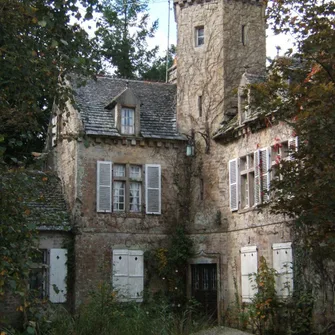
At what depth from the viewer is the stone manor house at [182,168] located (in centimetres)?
2008

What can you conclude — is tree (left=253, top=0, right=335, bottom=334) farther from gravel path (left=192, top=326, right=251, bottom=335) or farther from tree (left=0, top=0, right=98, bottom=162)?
tree (left=0, top=0, right=98, bottom=162)

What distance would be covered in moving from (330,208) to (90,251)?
10.8 m

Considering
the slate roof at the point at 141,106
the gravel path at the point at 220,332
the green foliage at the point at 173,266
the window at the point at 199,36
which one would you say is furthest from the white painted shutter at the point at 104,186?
the gravel path at the point at 220,332

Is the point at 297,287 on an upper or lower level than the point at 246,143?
lower

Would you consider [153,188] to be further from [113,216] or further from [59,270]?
[59,270]

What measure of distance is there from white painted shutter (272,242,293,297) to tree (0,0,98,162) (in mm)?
10020

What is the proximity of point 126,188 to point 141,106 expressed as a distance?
3.08 meters

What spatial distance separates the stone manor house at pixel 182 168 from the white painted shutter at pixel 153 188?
32mm

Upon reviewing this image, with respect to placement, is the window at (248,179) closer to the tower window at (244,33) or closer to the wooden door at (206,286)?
the wooden door at (206,286)

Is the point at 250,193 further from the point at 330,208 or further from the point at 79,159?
the point at 330,208

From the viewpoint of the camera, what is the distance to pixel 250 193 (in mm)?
19172

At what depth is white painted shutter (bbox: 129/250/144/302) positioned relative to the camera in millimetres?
20531

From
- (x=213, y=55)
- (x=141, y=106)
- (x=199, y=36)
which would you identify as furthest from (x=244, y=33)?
(x=141, y=106)

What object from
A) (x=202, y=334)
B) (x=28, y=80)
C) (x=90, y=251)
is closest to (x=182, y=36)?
(x=90, y=251)
